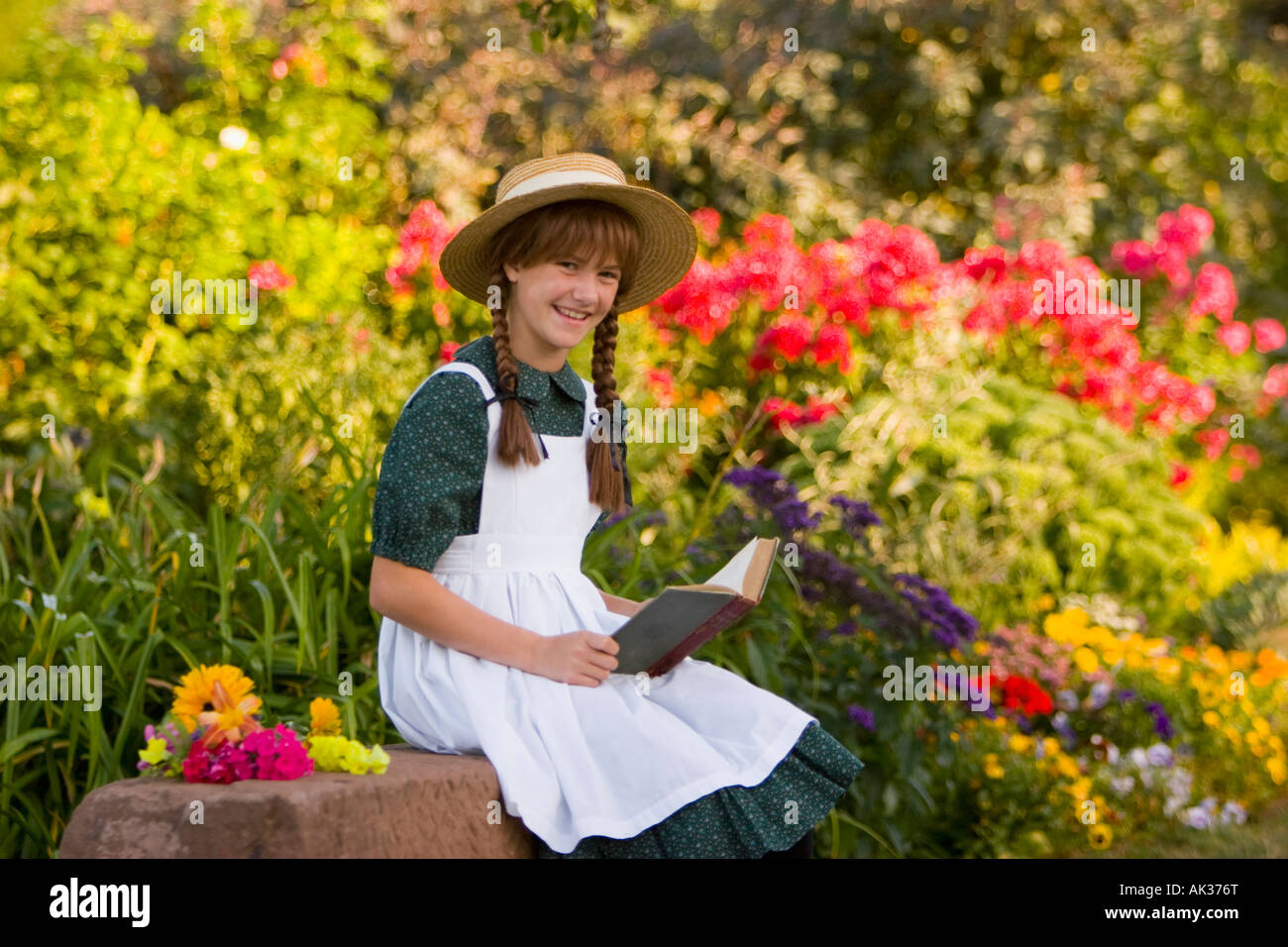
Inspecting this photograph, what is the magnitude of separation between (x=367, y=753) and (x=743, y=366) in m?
A: 4.05

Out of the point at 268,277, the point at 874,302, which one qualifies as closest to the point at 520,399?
the point at 268,277

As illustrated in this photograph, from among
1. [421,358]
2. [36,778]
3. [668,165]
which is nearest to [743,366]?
[421,358]

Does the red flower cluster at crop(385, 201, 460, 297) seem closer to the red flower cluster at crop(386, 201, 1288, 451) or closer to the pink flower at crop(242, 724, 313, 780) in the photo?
the red flower cluster at crop(386, 201, 1288, 451)

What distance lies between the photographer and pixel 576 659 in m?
2.18

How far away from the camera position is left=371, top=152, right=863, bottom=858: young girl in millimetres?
2098

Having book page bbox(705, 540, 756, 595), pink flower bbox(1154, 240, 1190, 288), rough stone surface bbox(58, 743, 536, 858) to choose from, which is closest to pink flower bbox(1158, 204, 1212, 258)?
pink flower bbox(1154, 240, 1190, 288)

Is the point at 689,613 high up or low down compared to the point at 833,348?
down

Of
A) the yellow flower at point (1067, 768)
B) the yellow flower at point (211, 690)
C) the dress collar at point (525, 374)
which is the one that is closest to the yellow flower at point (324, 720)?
the yellow flower at point (211, 690)

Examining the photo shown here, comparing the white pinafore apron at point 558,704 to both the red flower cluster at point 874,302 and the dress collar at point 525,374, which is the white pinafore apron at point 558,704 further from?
the red flower cluster at point 874,302

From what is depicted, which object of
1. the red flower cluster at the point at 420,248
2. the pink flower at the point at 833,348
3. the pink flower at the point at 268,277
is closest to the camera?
the pink flower at the point at 268,277

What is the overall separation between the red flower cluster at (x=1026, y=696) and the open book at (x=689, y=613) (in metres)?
2.04

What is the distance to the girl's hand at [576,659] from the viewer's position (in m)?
2.18

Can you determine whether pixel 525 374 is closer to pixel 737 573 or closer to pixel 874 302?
pixel 737 573

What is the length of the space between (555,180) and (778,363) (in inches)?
139
